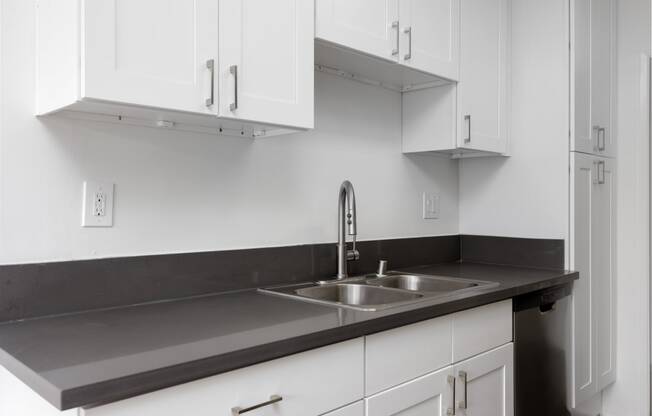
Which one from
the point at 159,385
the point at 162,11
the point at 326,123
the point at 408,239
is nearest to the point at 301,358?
the point at 159,385

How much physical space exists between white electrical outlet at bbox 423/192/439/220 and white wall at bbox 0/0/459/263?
0.05 m

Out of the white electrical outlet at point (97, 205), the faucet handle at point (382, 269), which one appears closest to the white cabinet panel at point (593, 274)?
the faucet handle at point (382, 269)

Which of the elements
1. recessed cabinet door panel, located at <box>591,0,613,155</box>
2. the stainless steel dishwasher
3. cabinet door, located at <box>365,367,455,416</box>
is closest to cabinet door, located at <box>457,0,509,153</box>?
recessed cabinet door panel, located at <box>591,0,613,155</box>

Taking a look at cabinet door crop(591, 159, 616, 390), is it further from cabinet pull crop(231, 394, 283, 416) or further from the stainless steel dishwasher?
cabinet pull crop(231, 394, 283, 416)

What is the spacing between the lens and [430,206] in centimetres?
259

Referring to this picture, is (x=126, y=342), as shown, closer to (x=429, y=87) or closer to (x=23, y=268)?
(x=23, y=268)

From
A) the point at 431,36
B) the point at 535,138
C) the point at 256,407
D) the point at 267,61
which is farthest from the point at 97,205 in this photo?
the point at 535,138

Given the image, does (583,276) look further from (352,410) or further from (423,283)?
(352,410)

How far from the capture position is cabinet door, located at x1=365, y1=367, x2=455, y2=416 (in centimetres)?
140

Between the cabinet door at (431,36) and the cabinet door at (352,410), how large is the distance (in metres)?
1.22

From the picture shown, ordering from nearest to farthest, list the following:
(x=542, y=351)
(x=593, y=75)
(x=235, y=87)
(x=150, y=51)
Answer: (x=150, y=51), (x=235, y=87), (x=542, y=351), (x=593, y=75)

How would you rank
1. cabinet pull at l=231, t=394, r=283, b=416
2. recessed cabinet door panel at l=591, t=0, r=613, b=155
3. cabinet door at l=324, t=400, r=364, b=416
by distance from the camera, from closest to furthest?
cabinet pull at l=231, t=394, r=283, b=416 < cabinet door at l=324, t=400, r=364, b=416 < recessed cabinet door panel at l=591, t=0, r=613, b=155

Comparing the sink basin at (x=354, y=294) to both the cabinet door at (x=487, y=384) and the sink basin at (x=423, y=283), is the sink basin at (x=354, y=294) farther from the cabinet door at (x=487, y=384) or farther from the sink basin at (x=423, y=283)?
the cabinet door at (x=487, y=384)

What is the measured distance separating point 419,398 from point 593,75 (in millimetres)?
1876
